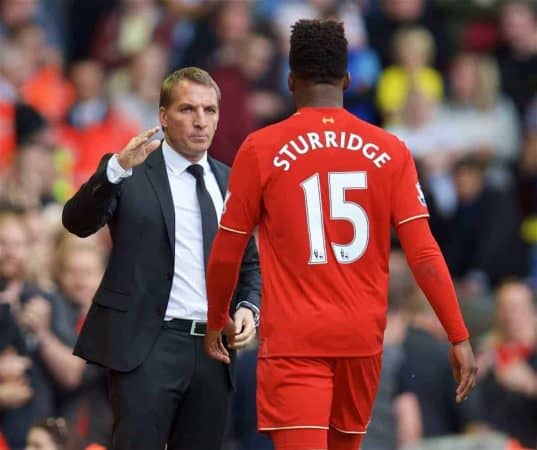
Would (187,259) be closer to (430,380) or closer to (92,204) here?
(92,204)

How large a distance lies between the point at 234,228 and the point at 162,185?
0.74 metres

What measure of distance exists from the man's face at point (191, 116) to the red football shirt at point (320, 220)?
0.63m

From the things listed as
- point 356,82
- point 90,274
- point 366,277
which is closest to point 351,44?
point 356,82

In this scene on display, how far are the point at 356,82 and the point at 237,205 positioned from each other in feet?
28.2

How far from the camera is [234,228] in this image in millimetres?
6773

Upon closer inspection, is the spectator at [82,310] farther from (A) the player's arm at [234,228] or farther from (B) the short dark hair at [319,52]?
(B) the short dark hair at [319,52]

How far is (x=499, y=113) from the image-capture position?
1561cm

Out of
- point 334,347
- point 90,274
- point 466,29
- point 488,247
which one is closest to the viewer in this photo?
point 334,347

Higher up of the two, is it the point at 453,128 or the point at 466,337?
the point at 453,128

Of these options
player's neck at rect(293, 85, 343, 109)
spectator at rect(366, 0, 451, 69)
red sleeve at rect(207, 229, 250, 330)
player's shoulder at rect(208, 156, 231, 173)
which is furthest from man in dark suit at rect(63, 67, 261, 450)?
spectator at rect(366, 0, 451, 69)

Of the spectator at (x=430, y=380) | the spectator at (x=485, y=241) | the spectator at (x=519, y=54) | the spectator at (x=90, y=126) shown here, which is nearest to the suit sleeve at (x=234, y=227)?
the spectator at (x=430, y=380)

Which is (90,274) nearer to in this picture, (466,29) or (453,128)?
(453,128)

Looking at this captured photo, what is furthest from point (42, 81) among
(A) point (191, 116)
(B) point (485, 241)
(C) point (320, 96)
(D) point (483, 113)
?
(C) point (320, 96)

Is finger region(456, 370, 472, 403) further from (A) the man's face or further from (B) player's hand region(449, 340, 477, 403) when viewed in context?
(A) the man's face
